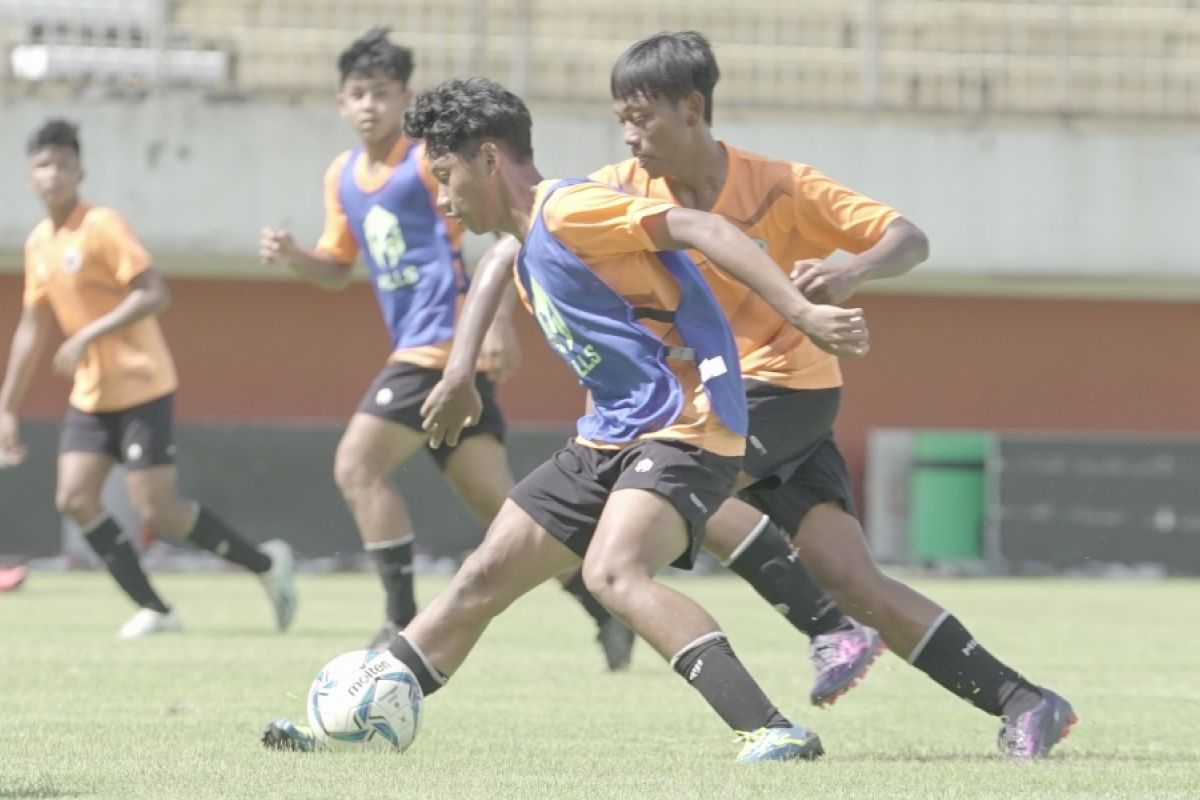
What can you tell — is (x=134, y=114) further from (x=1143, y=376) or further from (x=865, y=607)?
(x=865, y=607)

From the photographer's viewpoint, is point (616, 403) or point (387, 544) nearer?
point (616, 403)

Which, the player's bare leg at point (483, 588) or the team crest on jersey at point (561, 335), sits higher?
the team crest on jersey at point (561, 335)

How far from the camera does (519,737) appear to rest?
6.24m

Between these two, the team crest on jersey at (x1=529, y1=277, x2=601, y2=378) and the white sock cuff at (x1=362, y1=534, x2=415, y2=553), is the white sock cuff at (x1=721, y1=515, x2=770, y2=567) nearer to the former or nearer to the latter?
the team crest on jersey at (x1=529, y1=277, x2=601, y2=378)

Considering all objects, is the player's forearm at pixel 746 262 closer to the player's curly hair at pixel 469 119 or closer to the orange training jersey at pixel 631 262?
the orange training jersey at pixel 631 262

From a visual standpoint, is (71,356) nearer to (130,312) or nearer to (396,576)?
(130,312)

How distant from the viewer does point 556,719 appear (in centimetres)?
679

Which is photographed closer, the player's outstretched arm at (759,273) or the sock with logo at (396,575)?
the player's outstretched arm at (759,273)

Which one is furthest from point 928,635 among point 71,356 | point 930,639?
point 71,356

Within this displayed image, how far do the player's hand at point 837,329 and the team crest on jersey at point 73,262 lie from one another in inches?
253

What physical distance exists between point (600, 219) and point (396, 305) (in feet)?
12.4

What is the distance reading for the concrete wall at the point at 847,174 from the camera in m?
19.0

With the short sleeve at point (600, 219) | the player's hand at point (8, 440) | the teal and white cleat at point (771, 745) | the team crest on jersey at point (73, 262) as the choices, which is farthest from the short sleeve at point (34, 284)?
the teal and white cleat at point (771, 745)

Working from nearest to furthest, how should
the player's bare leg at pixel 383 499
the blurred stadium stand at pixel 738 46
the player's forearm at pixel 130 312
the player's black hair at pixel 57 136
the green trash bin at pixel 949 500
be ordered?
the player's bare leg at pixel 383 499, the player's forearm at pixel 130 312, the player's black hair at pixel 57 136, the green trash bin at pixel 949 500, the blurred stadium stand at pixel 738 46
